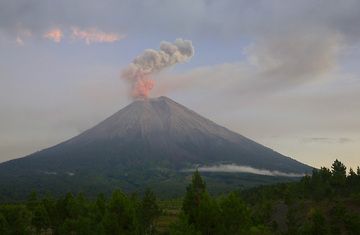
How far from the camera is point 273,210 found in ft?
276

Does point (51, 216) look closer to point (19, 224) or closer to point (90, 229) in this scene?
point (19, 224)

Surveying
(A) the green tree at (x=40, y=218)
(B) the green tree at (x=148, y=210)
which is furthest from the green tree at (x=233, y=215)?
(A) the green tree at (x=40, y=218)

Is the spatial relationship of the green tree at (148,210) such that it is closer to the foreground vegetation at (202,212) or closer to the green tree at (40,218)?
the foreground vegetation at (202,212)

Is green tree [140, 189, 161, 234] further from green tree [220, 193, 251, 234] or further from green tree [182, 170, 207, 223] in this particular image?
green tree [220, 193, 251, 234]

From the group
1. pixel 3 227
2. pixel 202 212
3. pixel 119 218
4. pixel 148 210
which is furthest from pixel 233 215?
pixel 3 227

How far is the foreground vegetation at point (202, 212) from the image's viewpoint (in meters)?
39.9

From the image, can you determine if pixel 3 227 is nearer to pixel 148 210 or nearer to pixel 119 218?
pixel 119 218

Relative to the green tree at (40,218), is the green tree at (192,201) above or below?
above

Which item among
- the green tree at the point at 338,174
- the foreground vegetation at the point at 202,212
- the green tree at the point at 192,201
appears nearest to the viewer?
the foreground vegetation at the point at 202,212

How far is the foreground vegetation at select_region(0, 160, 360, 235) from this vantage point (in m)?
39.9

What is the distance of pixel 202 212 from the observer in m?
38.6

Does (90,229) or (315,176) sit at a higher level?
(315,176)

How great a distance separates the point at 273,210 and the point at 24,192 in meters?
142

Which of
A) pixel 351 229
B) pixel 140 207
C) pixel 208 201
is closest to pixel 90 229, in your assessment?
pixel 140 207
